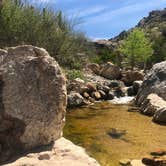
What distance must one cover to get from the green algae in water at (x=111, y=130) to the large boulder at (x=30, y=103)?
3948 mm

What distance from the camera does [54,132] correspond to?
8.67 meters

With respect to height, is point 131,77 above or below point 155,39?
below

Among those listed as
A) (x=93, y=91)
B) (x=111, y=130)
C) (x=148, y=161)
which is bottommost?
(x=111, y=130)

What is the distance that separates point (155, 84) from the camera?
2461cm

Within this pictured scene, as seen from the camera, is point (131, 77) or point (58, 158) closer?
point (58, 158)

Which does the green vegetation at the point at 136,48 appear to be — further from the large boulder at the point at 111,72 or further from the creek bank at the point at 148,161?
the creek bank at the point at 148,161

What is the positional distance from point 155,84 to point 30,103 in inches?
659

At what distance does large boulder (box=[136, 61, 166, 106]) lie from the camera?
78.7 ft

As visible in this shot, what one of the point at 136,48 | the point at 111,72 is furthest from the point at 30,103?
the point at 136,48

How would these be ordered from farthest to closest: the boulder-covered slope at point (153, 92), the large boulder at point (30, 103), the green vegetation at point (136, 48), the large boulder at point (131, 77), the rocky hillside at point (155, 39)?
1. the rocky hillside at point (155, 39)
2. the green vegetation at point (136, 48)
3. the large boulder at point (131, 77)
4. the boulder-covered slope at point (153, 92)
5. the large boulder at point (30, 103)

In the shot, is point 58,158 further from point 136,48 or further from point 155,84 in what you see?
point 136,48

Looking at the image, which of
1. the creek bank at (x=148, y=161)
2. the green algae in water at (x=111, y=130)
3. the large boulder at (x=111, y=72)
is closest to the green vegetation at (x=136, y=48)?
the large boulder at (x=111, y=72)

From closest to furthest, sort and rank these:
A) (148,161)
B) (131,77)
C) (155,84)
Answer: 1. (148,161)
2. (155,84)
3. (131,77)

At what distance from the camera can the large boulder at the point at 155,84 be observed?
24.0 m
